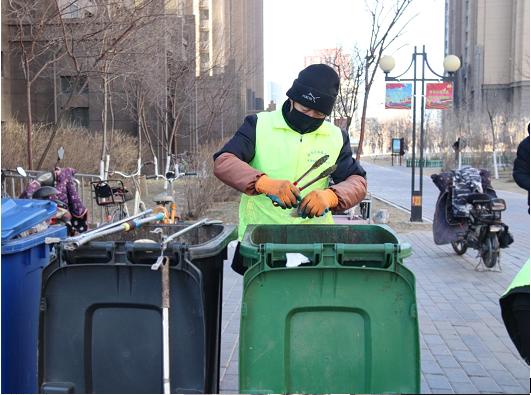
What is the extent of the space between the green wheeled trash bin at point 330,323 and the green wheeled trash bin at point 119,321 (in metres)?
0.23

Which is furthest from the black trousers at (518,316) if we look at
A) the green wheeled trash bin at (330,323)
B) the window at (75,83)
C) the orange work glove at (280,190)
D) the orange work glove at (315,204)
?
the window at (75,83)

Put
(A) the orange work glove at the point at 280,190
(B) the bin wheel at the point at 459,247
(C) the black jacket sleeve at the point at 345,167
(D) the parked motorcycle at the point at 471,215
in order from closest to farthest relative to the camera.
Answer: (A) the orange work glove at the point at 280,190, (C) the black jacket sleeve at the point at 345,167, (D) the parked motorcycle at the point at 471,215, (B) the bin wheel at the point at 459,247

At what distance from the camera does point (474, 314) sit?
19.9ft

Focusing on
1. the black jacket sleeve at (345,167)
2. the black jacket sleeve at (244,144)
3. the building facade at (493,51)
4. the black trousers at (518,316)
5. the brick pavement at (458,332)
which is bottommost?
the brick pavement at (458,332)

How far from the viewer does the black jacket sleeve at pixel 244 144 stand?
10.4ft

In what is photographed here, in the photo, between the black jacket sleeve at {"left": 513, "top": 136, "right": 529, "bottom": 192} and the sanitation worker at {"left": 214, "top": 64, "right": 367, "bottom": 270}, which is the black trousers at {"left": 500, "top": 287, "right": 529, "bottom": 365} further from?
the black jacket sleeve at {"left": 513, "top": 136, "right": 529, "bottom": 192}

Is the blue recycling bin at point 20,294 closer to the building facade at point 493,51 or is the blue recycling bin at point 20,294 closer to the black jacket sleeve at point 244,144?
the black jacket sleeve at point 244,144

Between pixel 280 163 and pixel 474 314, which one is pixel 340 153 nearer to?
pixel 280 163

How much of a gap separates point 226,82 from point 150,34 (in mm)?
9283

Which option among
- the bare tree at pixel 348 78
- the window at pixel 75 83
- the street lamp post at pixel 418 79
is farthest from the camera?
the bare tree at pixel 348 78

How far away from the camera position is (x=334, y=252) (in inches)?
96.5

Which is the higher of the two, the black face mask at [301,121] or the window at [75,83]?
the window at [75,83]

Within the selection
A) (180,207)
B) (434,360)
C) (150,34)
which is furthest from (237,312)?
(180,207)

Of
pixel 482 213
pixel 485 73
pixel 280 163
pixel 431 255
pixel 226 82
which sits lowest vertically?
pixel 431 255
